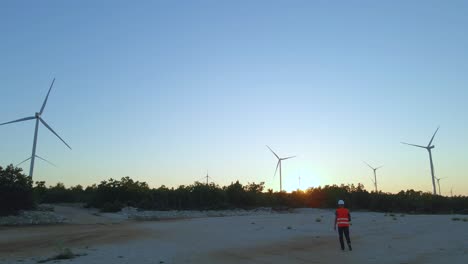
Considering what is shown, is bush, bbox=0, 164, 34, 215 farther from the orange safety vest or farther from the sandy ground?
the orange safety vest

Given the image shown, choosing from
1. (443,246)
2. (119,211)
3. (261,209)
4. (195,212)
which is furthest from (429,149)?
(443,246)

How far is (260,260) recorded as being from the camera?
1689 centimetres

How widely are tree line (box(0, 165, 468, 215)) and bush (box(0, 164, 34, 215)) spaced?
6489mm

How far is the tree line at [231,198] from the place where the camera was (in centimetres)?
5753

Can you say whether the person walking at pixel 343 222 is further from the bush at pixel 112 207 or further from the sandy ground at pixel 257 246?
the bush at pixel 112 207

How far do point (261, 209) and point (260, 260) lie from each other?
45884 mm

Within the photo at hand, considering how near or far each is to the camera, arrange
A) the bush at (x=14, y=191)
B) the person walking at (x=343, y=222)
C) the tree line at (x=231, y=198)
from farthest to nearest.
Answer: the tree line at (x=231, y=198) < the bush at (x=14, y=191) < the person walking at (x=343, y=222)

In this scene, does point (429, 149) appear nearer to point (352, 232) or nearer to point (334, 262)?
point (352, 232)

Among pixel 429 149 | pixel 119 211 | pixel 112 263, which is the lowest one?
pixel 112 263

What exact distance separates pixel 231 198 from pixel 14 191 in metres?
29.7

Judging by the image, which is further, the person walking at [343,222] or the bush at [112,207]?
the bush at [112,207]

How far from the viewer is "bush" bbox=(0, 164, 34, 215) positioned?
40.8m

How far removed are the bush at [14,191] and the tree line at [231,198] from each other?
21.3 feet

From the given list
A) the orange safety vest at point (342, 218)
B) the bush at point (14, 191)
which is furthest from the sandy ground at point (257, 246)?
the bush at point (14, 191)
